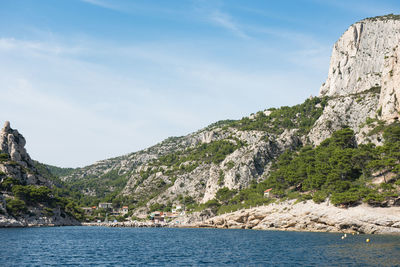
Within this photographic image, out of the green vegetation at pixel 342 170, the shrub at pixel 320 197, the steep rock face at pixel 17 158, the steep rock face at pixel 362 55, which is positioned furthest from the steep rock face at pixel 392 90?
the steep rock face at pixel 17 158

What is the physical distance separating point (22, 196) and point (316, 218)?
94338 millimetres

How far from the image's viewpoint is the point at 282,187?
11606 centimetres

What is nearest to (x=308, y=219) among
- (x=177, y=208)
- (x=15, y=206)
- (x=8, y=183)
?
(x=15, y=206)

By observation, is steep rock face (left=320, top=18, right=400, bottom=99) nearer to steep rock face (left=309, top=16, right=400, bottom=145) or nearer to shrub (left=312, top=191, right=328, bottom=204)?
steep rock face (left=309, top=16, right=400, bottom=145)

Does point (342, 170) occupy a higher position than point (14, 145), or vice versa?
point (14, 145)

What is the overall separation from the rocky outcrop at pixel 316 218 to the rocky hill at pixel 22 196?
2573 inches

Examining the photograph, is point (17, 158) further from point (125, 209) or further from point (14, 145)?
point (125, 209)

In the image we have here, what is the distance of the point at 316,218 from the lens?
8462 cm

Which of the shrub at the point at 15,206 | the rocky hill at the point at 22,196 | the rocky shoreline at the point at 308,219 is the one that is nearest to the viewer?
the rocky shoreline at the point at 308,219

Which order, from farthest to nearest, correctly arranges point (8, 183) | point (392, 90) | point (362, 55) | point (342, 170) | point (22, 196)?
point (362, 55) → point (22, 196) → point (8, 183) → point (392, 90) → point (342, 170)

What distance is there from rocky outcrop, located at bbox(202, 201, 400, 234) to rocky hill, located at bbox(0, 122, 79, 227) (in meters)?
65.3

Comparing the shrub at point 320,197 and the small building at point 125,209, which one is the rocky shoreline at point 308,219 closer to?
the shrub at point 320,197

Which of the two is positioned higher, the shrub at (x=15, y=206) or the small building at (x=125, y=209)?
the shrub at (x=15, y=206)

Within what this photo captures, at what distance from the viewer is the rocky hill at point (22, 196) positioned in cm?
10900
